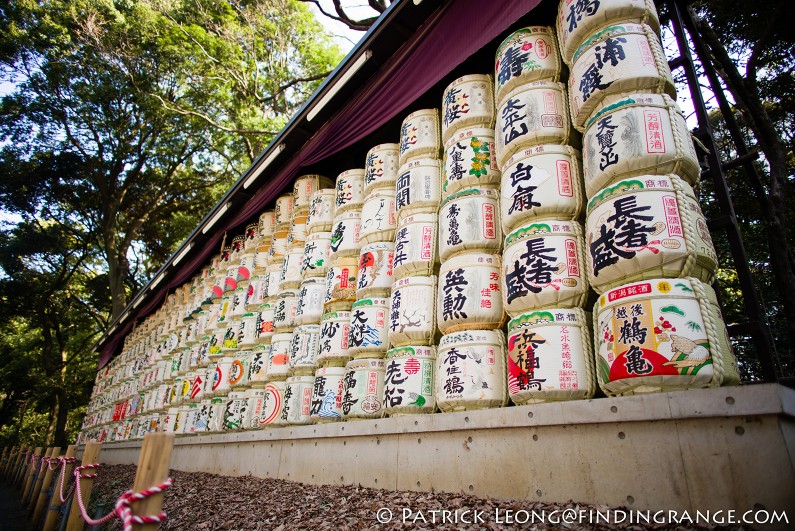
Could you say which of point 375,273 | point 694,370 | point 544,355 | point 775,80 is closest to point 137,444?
point 375,273

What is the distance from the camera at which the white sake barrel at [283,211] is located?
7.90m

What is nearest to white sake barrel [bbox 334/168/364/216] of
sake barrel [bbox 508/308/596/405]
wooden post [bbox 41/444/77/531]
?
sake barrel [bbox 508/308/596/405]

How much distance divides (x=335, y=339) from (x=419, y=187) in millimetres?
1955

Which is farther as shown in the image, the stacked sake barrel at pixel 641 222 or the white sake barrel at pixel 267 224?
the white sake barrel at pixel 267 224

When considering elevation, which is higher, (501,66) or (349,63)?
(349,63)

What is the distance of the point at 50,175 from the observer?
18766 mm

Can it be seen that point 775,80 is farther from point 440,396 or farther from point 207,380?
point 207,380

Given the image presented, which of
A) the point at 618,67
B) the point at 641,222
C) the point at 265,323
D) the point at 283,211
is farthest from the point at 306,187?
the point at 641,222

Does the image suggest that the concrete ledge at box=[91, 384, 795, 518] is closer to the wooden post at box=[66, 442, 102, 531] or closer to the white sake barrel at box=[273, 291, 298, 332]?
the wooden post at box=[66, 442, 102, 531]

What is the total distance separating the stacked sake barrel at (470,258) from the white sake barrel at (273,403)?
2757 millimetres

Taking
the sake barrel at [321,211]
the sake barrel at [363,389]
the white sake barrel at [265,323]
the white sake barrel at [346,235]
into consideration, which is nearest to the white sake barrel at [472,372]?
the sake barrel at [363,389]

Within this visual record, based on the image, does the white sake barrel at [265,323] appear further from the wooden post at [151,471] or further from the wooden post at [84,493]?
the wooden post at [151,471]

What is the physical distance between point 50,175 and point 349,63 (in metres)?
18.4

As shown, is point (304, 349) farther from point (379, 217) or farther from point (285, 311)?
point (379, 217)
